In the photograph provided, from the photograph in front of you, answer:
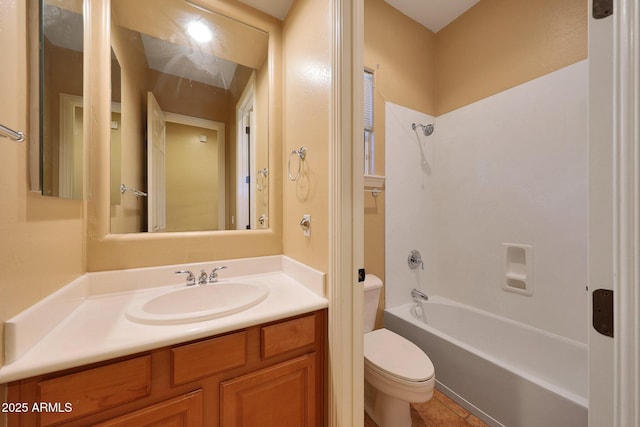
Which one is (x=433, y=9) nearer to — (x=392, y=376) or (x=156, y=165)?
(x=156, y=165)

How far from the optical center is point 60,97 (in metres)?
0.82

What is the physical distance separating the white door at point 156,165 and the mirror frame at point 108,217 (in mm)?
108

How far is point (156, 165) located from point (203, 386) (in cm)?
109

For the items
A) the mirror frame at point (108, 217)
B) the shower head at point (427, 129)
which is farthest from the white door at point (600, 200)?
the shower head at point (427, 129)

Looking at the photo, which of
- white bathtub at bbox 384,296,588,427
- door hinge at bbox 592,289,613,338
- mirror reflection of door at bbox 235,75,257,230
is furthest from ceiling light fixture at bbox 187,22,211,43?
white bathtub at bbox 384,296,588,427

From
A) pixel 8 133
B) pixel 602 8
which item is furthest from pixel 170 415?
pixel 602 8

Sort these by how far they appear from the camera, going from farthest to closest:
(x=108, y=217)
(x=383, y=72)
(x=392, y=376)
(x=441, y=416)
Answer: (x=383, y=72), (x=441, y=416), (x=392, y=376), (x=108, y=217)

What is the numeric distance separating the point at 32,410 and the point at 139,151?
42.2 inches

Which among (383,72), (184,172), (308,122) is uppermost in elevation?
(383,72)

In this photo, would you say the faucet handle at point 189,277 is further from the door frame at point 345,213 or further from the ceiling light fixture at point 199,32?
the ceiling light fixture at point 199,32

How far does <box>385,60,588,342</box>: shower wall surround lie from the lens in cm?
156

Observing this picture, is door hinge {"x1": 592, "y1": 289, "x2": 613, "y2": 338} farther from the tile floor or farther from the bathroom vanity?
the tile floor

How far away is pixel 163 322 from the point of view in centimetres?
81

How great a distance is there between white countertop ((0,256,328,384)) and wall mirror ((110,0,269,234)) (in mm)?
315
